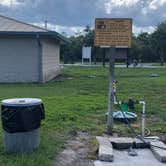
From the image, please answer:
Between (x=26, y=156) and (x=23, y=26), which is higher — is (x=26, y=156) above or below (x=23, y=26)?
below

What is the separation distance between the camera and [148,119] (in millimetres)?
8953

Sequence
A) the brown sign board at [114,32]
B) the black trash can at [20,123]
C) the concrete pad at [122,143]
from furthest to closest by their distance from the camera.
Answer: the brown sign board at [114,32]
the concrete pad at [122,143]
the black trash can at [20,123]

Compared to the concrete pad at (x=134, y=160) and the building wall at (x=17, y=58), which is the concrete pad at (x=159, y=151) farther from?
the building wall at (x=17, y=58)

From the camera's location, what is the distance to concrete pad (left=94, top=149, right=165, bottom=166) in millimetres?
5590

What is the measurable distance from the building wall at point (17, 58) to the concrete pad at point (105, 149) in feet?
41.8

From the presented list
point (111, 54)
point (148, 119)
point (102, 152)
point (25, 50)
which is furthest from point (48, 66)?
point (102, 152)

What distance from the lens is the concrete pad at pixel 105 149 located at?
5.67 m

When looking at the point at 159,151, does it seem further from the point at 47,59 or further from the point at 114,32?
the point at 47,59

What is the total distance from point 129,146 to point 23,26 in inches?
559

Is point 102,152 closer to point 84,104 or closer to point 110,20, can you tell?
point 110,20

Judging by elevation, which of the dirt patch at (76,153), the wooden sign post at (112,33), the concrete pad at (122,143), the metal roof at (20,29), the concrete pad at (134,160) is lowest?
the concrete pad at (134,160)

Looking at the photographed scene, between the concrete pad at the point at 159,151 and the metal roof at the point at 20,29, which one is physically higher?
the metal roof at the point at 20,29

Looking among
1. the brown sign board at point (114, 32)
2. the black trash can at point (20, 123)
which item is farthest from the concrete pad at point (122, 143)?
the brown sign board at point (114, 32)

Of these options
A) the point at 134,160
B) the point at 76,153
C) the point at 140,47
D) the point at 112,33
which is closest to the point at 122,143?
the point at 134,160
